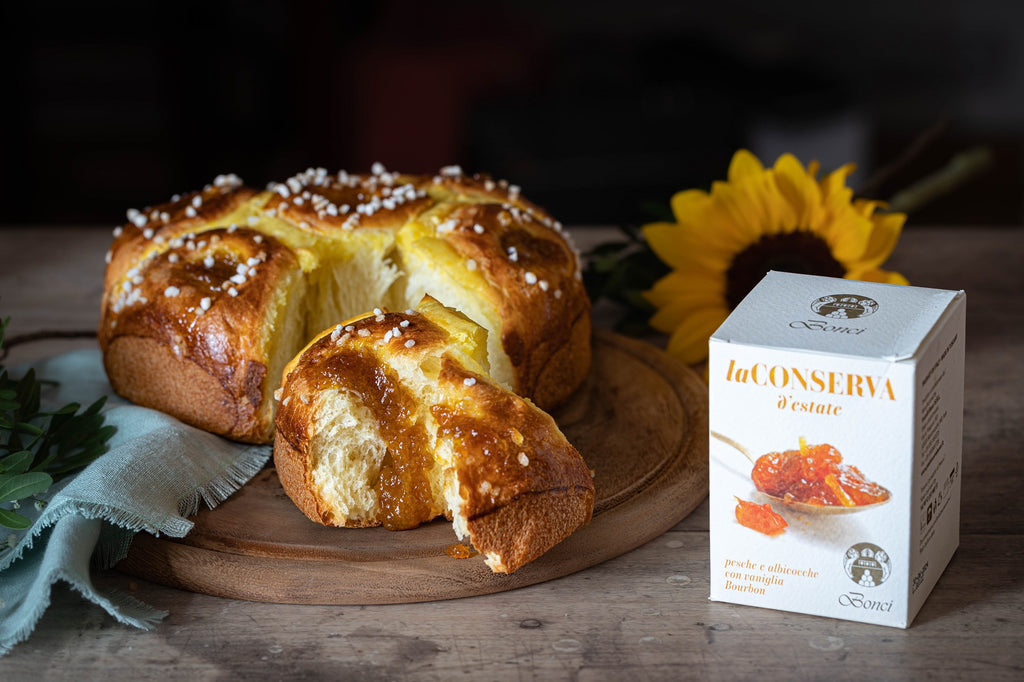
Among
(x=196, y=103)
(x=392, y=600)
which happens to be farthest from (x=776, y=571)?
(x=196, y=103)

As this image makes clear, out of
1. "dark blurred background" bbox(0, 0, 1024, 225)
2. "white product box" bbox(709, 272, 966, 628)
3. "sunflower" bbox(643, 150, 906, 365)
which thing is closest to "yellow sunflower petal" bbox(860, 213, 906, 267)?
"sunflower" bbox(643, 150, 906, 365)

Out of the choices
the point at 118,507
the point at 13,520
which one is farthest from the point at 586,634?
the point at 13,520

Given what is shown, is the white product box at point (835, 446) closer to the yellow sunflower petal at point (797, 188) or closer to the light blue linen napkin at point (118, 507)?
the yellow sunflower petal at point (797, 188)

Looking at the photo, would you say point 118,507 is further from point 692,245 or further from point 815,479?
point 692,245

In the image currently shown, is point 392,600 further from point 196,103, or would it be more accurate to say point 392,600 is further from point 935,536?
point 196,103

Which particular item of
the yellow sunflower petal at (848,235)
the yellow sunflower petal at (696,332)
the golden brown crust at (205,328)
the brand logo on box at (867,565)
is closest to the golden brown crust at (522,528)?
the brand logo on box at (867,565)

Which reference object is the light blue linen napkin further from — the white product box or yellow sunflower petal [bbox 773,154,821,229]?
yellow sunflower petal [bbox 773,154,821,229]
